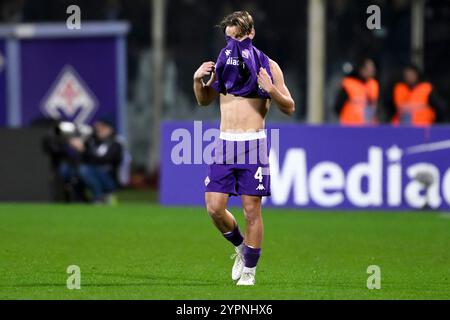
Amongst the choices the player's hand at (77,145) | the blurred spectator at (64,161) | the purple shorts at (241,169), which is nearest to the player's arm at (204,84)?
the purple shorts at (241,169)

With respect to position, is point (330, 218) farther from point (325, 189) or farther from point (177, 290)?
point (177, 290)

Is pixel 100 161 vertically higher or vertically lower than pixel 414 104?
lower

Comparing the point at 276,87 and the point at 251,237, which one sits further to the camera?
the point at 251,237

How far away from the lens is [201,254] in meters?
15.8

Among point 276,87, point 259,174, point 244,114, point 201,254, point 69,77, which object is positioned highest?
point 69,77

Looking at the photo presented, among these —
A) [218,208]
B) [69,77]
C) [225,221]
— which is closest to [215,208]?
[218,208]

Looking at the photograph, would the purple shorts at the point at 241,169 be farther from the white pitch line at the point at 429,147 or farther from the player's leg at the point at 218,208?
the white pitch line at the point at 429,147

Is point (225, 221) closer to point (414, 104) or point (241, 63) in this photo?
point (241, 63)

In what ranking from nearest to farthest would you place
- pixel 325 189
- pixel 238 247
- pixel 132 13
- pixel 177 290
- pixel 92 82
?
1. pixel 177 290
2. pixel 238 247
3. pixel 325 189
4. pixel 92 82
5. pixel 132 13

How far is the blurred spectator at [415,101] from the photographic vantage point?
83.8 ft

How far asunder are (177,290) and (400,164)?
11276mm

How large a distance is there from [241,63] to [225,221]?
4.69ft

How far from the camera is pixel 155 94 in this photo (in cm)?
3400
